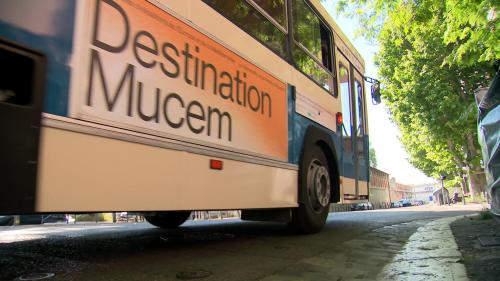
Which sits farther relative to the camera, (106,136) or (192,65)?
(192,65)

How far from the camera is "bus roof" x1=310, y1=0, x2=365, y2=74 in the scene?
6.34 meters

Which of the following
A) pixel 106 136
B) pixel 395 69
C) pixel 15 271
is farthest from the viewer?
pixel 395 69

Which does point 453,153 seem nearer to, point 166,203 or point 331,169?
point 331,169

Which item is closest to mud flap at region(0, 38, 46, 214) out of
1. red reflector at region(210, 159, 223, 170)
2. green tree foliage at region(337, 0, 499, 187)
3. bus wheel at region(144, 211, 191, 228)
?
red reflector at region(210, 159, 223, 170)

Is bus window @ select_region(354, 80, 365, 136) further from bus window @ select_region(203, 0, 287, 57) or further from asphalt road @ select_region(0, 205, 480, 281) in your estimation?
bus window @ select_region(203, 0, 287, 57)

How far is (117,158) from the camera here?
2.63 metres

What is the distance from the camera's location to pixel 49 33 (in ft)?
7.38

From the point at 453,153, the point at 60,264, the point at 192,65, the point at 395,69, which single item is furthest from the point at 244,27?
the point at 453,153

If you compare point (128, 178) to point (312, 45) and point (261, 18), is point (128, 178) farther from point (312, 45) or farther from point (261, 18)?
point (312, 45)

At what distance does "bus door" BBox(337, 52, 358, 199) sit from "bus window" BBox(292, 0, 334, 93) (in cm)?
56

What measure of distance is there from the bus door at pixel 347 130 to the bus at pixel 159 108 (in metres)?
1.27

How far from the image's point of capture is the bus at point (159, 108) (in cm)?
214

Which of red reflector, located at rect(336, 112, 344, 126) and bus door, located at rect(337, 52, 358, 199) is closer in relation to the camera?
red reflector, located at rect(336, 112, 344, 126)

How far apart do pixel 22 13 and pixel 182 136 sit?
1356 mm
